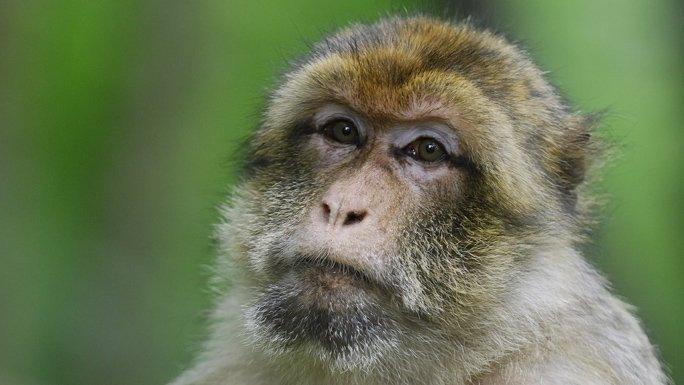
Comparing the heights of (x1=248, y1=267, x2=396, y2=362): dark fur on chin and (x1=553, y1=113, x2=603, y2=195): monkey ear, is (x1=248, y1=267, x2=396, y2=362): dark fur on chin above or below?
below

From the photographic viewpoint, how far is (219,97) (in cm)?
910

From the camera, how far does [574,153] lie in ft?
17.6

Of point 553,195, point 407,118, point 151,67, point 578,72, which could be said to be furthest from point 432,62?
point 151,67

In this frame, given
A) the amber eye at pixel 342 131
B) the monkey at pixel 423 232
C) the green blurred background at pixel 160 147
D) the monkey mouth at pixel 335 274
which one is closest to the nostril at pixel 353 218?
the monkey at pixel 423 232

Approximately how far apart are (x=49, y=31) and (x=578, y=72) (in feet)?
13.0

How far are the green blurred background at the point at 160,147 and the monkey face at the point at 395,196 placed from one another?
1.45 metres

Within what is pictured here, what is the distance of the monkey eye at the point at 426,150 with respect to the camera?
487cm

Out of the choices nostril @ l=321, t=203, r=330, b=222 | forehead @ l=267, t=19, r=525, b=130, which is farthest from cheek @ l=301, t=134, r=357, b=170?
nostril @ l=321, t=203, r=330, b=222

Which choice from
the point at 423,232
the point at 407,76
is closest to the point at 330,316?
the point at 423,232

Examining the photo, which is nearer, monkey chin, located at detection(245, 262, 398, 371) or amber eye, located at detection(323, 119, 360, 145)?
monkey chin, located at detection(245, 262, 398, 371)

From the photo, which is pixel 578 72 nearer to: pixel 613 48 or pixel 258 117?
pixel 613 48

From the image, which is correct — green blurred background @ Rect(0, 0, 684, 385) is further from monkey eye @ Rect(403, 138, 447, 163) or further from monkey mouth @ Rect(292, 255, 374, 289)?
monkey mouth @ Rect(292, 255, 374, 289)

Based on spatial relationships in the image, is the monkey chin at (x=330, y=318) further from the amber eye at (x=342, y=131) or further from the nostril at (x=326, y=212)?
the amber eye at (x=342, y=131)

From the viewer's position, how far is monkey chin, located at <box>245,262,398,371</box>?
14.8 ft
